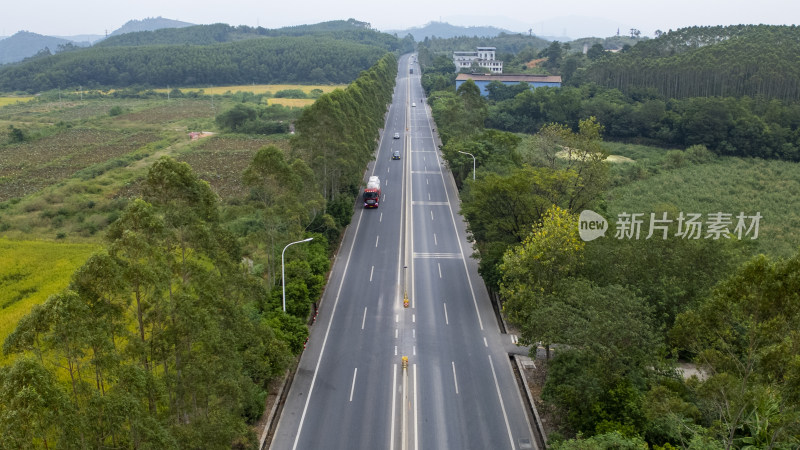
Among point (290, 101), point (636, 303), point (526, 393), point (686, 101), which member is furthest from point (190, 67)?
point (636, 303)

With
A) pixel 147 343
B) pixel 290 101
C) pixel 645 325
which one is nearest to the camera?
pixel 147 343

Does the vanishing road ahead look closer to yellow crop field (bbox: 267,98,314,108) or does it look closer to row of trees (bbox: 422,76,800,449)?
row of trees (bbox: 422,76,800,449)

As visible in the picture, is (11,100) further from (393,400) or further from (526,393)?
(526,393)

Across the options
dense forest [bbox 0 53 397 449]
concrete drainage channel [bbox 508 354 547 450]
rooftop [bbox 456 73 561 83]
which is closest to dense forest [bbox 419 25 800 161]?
rooftop [bbox 456 73 561 83]

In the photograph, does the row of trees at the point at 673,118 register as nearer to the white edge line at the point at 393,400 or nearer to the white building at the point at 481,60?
the white building at the point at 481,60

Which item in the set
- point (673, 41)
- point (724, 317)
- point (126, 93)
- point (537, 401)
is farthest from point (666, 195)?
point (126, 93)

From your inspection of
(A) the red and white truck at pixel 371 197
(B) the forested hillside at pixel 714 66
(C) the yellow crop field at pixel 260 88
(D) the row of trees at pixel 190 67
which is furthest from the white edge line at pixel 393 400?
(D) the row of trees at pixel 190 67

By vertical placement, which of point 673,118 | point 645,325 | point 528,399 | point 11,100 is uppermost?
point 11,100
